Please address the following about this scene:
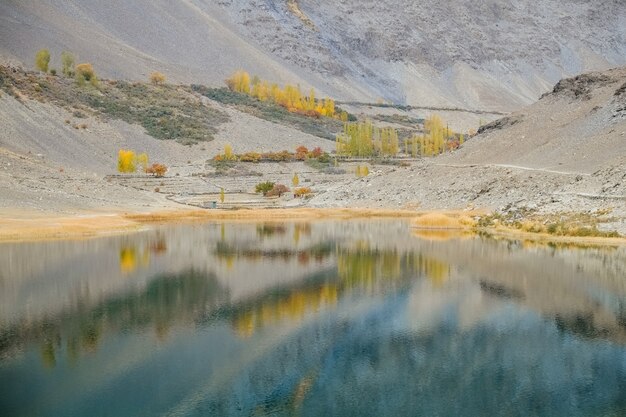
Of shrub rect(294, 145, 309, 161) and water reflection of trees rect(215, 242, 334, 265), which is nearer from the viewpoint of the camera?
water reflection of trees rect(215, 242, 334, 265)

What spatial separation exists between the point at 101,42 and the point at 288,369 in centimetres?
16609

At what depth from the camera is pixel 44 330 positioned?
80.4 ft

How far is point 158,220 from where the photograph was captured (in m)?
67.0

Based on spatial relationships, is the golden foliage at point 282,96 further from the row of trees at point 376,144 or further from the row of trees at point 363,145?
the row of trees at point 363,145

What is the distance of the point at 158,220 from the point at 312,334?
45134 mm

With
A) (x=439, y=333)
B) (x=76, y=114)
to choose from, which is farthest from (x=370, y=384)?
(x=76, y=114)

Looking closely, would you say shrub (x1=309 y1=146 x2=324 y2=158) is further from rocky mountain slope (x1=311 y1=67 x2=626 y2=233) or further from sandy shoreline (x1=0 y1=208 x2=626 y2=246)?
sandy shoreline (x1=0 y1=208 x2=626 y2=246)

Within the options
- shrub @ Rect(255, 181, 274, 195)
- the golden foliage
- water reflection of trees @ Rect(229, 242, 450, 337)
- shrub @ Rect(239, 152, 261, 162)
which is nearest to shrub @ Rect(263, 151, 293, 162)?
shrub @ Rect(239, 152, 261, 162)

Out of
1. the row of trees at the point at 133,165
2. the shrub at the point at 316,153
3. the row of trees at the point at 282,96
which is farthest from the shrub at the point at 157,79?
the row of trees at the point at 133,165

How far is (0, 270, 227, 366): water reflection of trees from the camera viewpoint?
906 inches

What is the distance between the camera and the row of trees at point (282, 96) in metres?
180

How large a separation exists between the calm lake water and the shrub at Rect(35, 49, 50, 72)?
365 feet

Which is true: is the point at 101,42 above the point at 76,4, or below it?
below

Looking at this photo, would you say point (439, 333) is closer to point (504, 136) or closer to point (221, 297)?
Result: point (221, 297)
